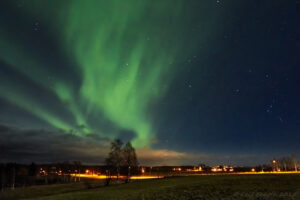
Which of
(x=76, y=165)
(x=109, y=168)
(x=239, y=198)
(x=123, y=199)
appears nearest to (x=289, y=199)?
(x=239, y=198)

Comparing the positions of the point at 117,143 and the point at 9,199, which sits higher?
the point at 117,143

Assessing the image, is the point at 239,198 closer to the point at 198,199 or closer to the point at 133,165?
the point at 198,199

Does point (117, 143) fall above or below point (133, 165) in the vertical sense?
above

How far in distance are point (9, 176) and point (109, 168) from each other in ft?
319

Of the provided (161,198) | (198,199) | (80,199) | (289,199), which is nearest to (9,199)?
(80,199)

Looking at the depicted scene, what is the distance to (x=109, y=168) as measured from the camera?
97.1 metres

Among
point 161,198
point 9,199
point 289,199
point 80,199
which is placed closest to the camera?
point 289,199

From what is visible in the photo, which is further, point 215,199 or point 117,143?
point 117,143

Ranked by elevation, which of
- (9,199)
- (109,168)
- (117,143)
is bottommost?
(9,199)

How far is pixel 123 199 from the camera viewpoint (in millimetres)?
34000

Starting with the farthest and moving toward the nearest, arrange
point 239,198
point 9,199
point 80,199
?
point 9,199, point 80,199, point 239,198

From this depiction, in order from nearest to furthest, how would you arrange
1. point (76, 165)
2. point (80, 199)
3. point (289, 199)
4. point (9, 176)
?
point (289, 199) → point (80, 199) → point (9, 176) → point (76, 165)

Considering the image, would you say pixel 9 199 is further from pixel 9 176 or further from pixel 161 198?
pixel 9 176

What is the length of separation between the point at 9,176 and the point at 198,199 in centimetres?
16340
